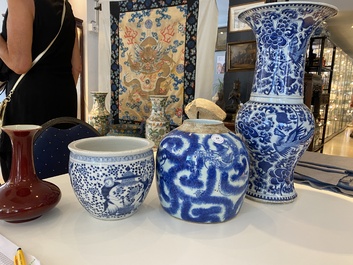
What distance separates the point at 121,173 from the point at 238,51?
1.76 meters

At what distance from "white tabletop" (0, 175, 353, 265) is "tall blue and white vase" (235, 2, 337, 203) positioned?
0.27 feet

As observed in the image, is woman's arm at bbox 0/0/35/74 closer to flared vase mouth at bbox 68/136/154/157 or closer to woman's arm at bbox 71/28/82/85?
woman's arm at bbox 71/28/82/85

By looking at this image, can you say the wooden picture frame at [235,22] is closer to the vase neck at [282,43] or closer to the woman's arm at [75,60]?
the woman's arm at [75,60]

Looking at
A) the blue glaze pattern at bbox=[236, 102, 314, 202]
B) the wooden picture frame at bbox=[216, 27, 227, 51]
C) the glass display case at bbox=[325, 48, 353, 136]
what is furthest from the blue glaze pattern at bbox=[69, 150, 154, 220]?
the glass display case at bbox=[325, 48, 353, 136]

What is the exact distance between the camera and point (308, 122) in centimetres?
61

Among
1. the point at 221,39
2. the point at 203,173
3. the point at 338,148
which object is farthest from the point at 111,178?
the point at 338,148

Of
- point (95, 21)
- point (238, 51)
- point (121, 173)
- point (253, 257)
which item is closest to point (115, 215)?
point (121, 173)

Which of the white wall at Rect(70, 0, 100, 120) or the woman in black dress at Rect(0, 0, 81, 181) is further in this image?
the white wall at Rect(70, 0, 100, 120)

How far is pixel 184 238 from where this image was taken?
483 mm

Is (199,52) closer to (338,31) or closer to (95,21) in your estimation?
(95,21)

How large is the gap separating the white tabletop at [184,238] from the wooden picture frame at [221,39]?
176 cm

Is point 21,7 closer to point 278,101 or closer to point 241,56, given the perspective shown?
point 278,101

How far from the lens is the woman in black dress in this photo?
3.11ft

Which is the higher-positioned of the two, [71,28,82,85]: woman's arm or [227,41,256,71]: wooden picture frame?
[227,41,256,71]: wooden picture frame
